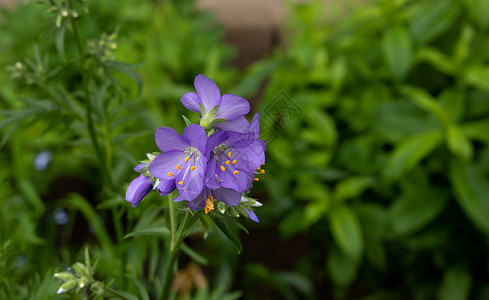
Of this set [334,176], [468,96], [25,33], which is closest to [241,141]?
[334,176]

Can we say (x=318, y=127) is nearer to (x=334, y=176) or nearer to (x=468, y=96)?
(x=334, y=176)

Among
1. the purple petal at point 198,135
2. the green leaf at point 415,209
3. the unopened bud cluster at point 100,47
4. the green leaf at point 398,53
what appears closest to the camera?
the purple petal at point 198,135

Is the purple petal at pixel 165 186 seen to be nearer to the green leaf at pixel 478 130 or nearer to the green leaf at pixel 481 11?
the green leaf at pixel 478 130

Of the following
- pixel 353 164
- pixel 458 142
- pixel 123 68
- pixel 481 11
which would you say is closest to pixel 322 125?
pixel 353 164

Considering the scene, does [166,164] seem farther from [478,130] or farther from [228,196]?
[478,130]

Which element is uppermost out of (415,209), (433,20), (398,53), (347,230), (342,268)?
(433,20)

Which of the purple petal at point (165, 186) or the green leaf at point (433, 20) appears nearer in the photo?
the purple petal at point (165, 186)

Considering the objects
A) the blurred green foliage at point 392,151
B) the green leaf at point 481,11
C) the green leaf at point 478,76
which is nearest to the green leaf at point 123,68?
the blurred green foliage at point 392,151
